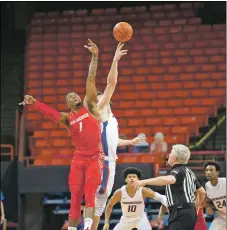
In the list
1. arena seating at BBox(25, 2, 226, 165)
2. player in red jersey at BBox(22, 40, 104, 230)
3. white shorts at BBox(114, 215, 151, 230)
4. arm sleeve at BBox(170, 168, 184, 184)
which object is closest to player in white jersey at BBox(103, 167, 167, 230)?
white shorts at BBox(114, 215, 151, 230)

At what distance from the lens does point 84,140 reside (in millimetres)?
8094

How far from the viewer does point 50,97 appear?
655 inches

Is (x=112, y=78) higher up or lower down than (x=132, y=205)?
higher up

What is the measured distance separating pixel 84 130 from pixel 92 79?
2.10 ft

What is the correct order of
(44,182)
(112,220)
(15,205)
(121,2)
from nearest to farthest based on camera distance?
(44,182) < (112,220) < (15,205) < (121,2)

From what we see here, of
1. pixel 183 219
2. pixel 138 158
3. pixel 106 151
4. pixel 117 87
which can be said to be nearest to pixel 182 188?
pixel 183 219

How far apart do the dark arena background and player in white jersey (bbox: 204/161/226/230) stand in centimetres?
337

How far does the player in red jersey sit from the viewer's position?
7.91 meters

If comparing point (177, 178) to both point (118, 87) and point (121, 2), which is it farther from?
point (121, 2)

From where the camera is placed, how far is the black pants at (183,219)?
24.5 ft

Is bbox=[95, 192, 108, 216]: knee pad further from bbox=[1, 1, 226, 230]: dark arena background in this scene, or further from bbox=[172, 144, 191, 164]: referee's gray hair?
bbox=[1, 1, 226, 230]: dark arena background

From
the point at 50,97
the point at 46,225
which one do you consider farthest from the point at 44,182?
the point at 50,97

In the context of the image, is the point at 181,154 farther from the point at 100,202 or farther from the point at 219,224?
the point at 219,224

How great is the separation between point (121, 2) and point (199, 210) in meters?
11.9
